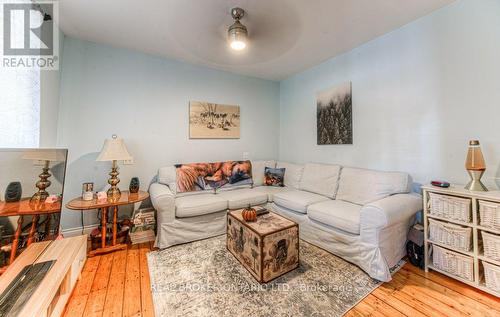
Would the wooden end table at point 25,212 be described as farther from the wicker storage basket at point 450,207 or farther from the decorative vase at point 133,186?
the wicker storage basket at point 450,207

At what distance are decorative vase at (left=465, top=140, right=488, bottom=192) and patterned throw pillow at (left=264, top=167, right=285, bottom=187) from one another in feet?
7.03

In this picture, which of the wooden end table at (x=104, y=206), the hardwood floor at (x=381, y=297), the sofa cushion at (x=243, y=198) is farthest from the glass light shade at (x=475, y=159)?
the wooden end table at (x=104, y=206)

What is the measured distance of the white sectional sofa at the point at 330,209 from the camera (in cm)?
180

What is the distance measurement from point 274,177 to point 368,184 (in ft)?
4.66

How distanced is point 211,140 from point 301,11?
85.5 inches

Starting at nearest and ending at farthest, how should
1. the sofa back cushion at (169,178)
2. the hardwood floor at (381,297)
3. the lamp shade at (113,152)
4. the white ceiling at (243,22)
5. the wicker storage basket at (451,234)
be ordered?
1. the hardwood floor at (381,297)
2. the wicker storage basket at (451,234)
3. the white ceiling at (243,22)
4. the lamp shade at (113,152)
5. the sofa back cushion at (169,178)

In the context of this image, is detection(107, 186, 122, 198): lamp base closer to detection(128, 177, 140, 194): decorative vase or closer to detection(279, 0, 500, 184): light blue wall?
detection(128, 177, 140, 194): decorative vase

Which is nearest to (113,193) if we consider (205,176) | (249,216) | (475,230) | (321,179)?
(205,176)

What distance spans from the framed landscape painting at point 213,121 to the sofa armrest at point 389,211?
7.89 ft

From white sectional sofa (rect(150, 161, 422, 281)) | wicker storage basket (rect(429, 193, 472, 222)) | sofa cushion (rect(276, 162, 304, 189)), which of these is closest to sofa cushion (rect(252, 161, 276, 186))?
white sectional sofa (rect(150, 161, 422, 281))

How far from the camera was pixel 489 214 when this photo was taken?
1.54 meters

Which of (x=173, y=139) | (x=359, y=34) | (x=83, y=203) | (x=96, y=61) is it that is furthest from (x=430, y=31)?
(x=83, y=203)

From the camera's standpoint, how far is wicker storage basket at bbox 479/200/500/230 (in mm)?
1503

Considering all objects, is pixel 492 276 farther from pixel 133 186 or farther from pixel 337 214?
pixel 133 186
